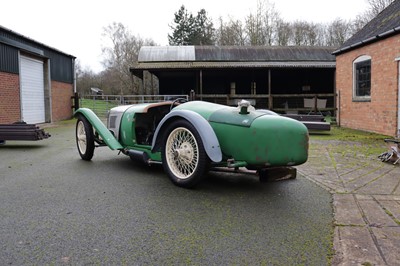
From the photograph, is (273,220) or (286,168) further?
(286,168)

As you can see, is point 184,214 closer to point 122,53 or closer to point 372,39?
point 372,39

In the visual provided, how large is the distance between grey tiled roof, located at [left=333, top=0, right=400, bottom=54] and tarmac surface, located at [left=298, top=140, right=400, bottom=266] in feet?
16.7

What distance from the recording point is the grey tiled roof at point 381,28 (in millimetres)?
9843

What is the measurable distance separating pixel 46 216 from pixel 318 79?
23.1m

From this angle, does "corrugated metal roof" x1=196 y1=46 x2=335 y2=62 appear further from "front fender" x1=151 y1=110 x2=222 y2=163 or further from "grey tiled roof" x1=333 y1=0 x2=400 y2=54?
"front fender" x1=151 y1=110 x2=222 y2=163

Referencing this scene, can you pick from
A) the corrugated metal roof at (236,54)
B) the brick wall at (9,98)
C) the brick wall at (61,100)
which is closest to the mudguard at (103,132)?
the brick wall at (9,98)

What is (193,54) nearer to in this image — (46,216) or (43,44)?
(43,44)

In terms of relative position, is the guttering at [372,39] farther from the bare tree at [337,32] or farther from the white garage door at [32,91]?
the bare tree at [337,32]

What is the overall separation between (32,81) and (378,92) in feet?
47.9

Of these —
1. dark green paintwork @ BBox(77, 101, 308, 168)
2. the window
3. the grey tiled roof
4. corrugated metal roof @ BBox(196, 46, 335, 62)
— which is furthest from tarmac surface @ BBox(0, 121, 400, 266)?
corrugated metal roof @ BBox(196, 46, 335, 62)

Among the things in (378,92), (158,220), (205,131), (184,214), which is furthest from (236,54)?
(158,220)

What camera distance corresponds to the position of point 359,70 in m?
12.0

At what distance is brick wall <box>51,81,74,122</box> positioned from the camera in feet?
60.0

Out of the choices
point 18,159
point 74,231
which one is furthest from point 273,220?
point 18,159
